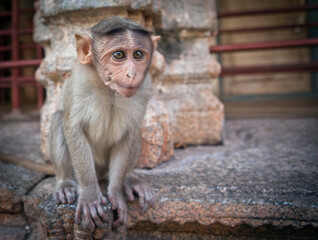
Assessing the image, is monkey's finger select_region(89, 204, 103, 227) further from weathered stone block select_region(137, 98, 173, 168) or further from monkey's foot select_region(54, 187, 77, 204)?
weathered stone block select_region(137, 98, 173, 168)

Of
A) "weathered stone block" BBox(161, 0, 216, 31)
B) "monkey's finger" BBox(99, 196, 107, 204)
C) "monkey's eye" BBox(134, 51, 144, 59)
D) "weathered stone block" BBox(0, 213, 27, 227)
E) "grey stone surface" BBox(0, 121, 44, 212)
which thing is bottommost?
"weathered stone block" BBox(0, 213, 27, 227)

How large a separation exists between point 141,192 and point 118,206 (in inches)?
7.3

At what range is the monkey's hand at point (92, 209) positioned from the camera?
1.74 metres

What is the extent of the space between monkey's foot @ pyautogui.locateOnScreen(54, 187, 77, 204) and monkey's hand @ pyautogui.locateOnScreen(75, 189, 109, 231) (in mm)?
71

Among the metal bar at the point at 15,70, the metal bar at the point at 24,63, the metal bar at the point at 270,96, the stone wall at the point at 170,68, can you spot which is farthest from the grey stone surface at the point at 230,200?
the metal bar at the point at 270,96

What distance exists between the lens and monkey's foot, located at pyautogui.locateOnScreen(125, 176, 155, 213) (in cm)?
197

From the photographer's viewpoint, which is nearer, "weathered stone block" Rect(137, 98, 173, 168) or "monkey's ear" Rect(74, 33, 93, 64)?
"monkey's ear" Rect(74, 33, 93, 64)

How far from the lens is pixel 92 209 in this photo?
1787 mm

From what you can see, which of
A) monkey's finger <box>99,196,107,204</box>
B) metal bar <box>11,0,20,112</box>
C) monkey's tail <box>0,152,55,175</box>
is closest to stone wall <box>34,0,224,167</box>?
monkey's tail <box>0,152,55,175</box>

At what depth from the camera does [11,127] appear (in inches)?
169

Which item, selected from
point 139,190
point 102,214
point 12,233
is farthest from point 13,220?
point 139,190

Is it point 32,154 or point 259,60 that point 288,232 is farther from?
point 259,60

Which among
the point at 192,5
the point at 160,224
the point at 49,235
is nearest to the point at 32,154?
the point at 49,235

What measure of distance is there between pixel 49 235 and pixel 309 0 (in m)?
8.10
